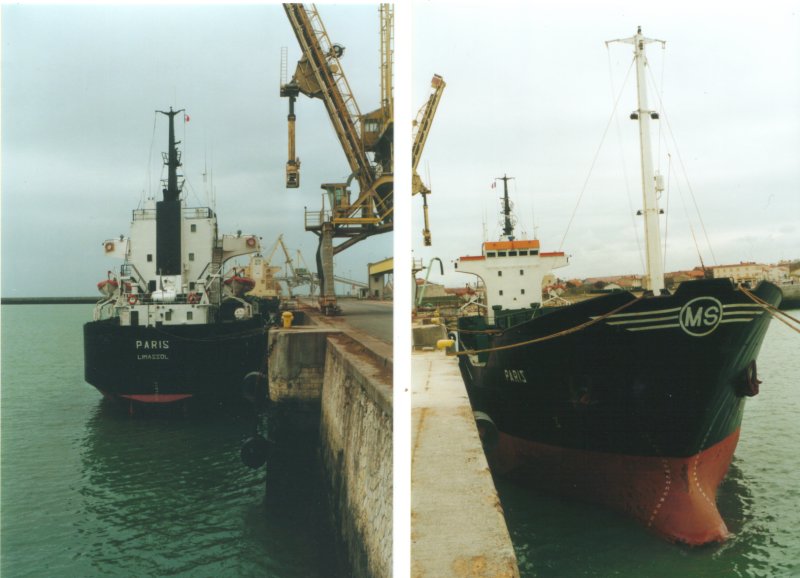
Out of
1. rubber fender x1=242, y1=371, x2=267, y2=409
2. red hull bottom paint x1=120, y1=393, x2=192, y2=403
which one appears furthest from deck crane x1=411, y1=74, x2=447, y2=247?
red hull bottom paint x1=120, y1=393, x2=192, y2=403

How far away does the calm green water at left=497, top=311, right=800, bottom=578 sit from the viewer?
501 cm

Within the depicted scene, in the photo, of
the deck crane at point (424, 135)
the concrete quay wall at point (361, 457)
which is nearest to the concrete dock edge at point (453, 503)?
the concrete quay wall at point (361, 457)

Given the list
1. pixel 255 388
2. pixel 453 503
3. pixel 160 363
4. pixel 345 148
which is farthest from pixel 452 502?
pixel 160 363

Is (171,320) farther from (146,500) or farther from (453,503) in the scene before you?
(453,503)

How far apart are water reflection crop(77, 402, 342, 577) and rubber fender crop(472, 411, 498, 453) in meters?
2.09

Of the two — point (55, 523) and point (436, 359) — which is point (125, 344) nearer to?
point (55, 523)

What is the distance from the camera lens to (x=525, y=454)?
6.75 m

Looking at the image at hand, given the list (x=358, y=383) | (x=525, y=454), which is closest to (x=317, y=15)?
(x=358, y=383)

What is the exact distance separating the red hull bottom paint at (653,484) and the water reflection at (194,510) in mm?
2772

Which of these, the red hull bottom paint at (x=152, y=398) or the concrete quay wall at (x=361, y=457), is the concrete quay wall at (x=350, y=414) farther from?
the red hull bottom paint at (x=152, y=398)

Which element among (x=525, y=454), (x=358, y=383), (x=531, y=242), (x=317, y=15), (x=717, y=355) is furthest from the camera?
(x=531, y=242)

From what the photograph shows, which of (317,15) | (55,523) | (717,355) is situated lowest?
(55,523)

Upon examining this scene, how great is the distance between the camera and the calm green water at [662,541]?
5.01m

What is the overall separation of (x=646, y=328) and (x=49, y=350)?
70.8 ft
